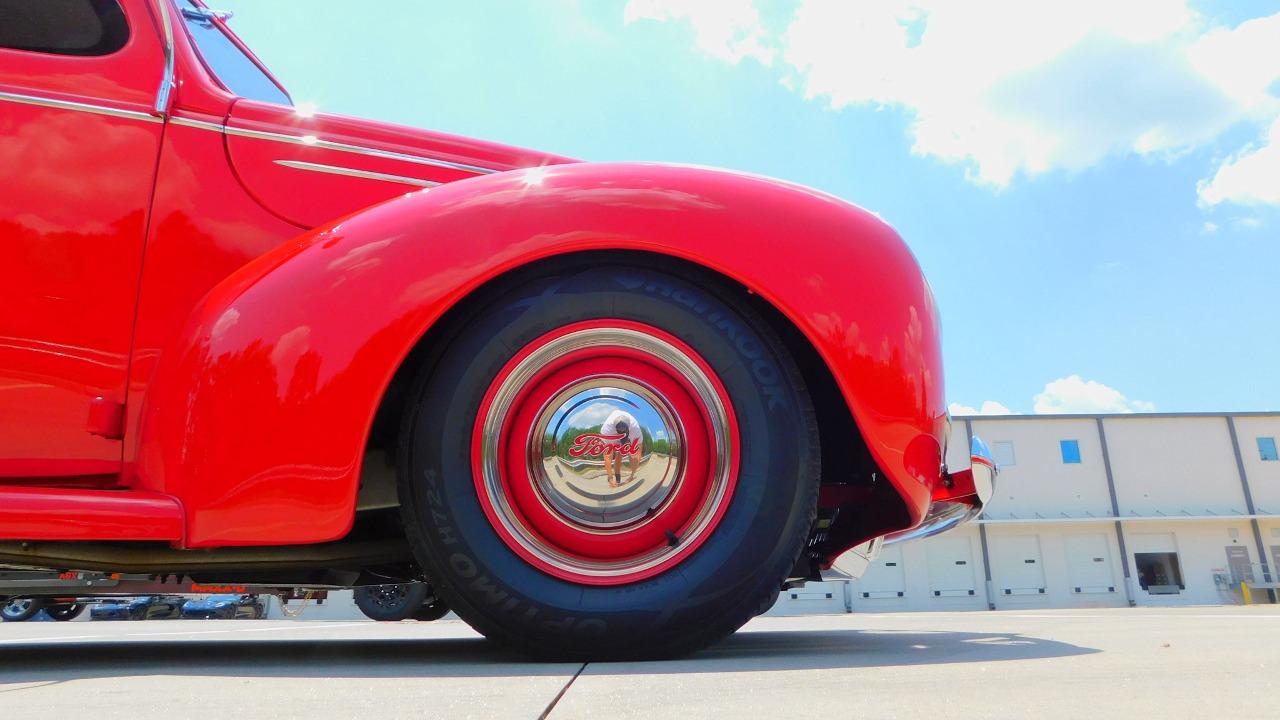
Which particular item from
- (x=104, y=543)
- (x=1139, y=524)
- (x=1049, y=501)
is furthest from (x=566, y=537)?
(x=1139, y=524)

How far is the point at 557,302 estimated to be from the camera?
63.3 inches

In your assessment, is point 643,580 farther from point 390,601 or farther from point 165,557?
point 390,601

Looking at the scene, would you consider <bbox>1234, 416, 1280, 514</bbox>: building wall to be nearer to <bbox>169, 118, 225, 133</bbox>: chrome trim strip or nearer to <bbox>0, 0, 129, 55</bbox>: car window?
<bbox>169, 118, 225, 133</bbox>: chrome trim strip

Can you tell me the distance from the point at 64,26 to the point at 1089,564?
27.1 meters

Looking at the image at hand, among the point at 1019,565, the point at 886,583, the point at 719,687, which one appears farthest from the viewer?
the point at 1019,565

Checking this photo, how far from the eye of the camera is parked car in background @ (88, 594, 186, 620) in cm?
1671

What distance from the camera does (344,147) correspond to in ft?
7.04

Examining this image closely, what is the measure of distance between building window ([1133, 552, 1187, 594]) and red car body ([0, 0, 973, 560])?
26.8 metres

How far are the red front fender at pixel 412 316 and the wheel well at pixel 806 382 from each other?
7cm

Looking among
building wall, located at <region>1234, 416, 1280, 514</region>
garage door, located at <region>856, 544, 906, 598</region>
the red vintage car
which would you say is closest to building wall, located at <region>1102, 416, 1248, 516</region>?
building wall, located at <region>1234, 416, 1280, 514</region>

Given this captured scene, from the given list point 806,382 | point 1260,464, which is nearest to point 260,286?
point 806,382

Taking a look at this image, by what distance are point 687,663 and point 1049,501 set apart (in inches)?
1022

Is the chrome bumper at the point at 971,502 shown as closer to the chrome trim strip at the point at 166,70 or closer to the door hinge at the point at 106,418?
the door hinge at the point at 106,418

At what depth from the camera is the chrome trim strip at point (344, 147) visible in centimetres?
209
